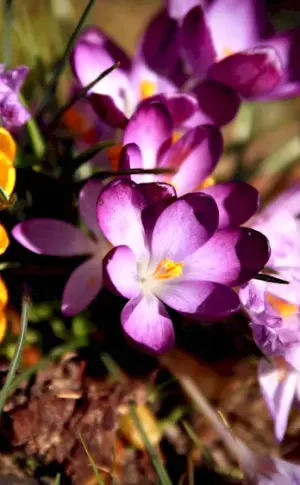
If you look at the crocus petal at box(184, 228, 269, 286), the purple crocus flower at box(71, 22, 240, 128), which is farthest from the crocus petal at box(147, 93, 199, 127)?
the crocus petal at box(184, 228, 269, 286)

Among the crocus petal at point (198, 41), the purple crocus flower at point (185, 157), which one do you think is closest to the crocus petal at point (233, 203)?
the purple crocus flower at point (185, 157)

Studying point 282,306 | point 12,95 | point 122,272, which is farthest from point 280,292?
point 12,95

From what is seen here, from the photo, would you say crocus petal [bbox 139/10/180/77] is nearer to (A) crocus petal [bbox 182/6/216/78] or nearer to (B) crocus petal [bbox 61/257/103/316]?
(A) crocus petal [bbox 182/6/216/78]

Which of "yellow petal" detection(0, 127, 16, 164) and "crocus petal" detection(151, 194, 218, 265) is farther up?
"yellow petal" detection(0, 127, 16, 164)

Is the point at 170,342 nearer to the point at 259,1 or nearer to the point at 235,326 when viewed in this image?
Answer: the point at 235,326

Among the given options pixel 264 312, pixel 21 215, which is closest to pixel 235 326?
pixel 264 312

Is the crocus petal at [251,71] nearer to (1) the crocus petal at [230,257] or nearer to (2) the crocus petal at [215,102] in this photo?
(2) the crocus petal at [215,102]
